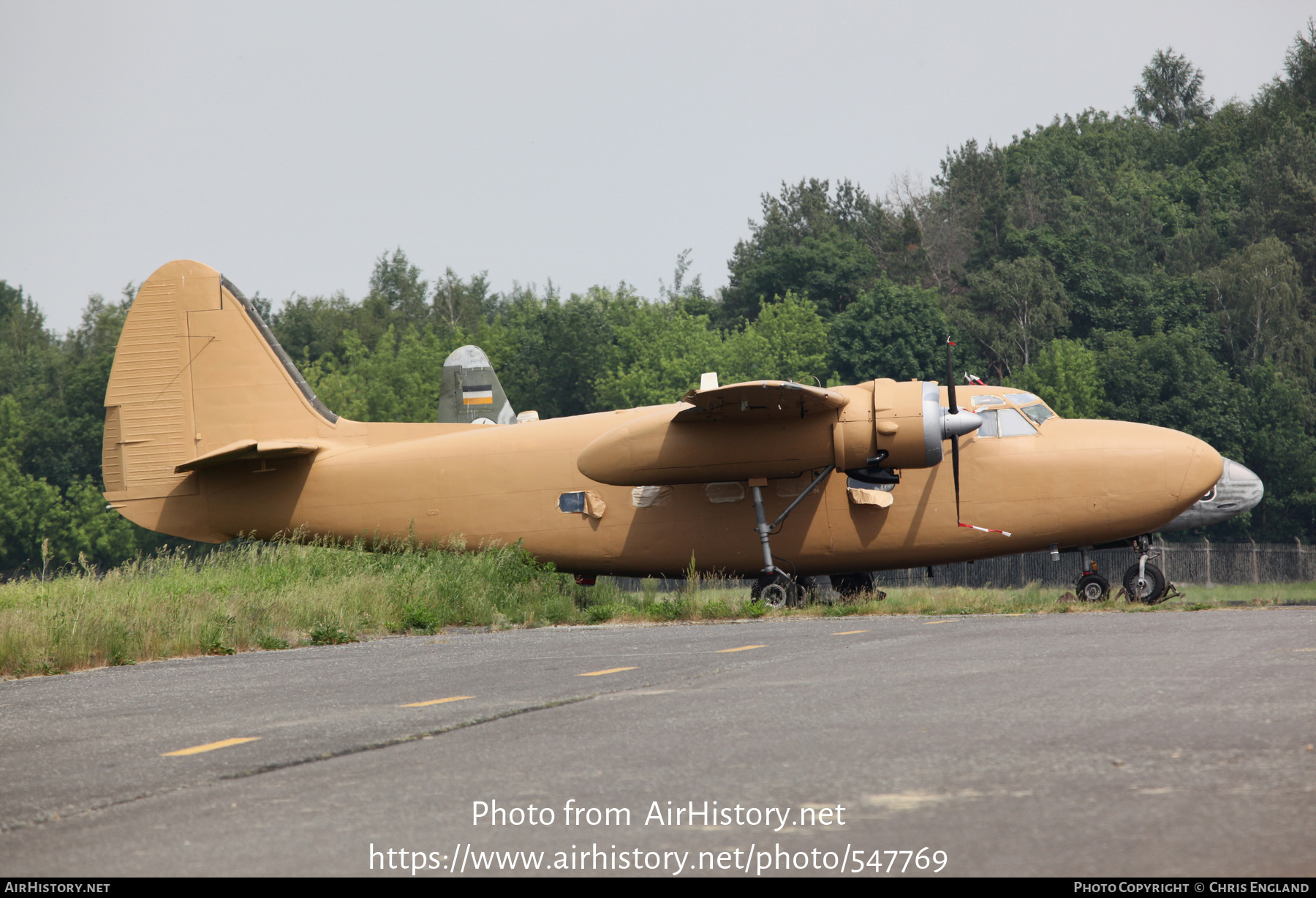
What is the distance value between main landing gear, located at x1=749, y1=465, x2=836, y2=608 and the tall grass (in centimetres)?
34

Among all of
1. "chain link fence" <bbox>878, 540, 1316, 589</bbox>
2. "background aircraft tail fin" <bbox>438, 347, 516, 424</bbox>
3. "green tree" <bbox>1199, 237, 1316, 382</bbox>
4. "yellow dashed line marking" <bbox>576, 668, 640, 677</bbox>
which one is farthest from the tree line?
"yellow dashed line marking" <bbox>576, 668, 640, 677</bbox>

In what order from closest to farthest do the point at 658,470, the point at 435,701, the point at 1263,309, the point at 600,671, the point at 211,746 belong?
the point at 211,746 → the point at 435,701 → the point at 600,671 → the point at 658,470 → the point at 1263,309

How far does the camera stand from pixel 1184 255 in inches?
2655

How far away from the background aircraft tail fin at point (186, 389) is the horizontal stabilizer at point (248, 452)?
1.71ft

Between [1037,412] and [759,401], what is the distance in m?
4.57

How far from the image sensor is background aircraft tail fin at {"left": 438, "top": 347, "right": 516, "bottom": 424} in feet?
93.1

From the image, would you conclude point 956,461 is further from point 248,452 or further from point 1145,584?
point 248,452

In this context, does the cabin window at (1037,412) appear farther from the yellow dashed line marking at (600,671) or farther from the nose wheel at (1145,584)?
the yellow dashed line marking at (600,671)

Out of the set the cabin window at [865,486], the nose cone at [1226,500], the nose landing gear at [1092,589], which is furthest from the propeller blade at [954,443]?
the nose cone at [1226,500]

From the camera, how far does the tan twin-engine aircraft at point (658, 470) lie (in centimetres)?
1742

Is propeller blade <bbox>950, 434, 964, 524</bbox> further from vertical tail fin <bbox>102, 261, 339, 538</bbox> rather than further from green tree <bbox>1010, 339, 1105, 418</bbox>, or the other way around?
green tree <bbox>1010, 339, 1105, 418</bbox>

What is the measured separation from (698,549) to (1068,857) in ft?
49.1

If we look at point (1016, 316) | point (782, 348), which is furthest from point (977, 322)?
point (782, 348)

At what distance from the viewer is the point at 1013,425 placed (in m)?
18.1
